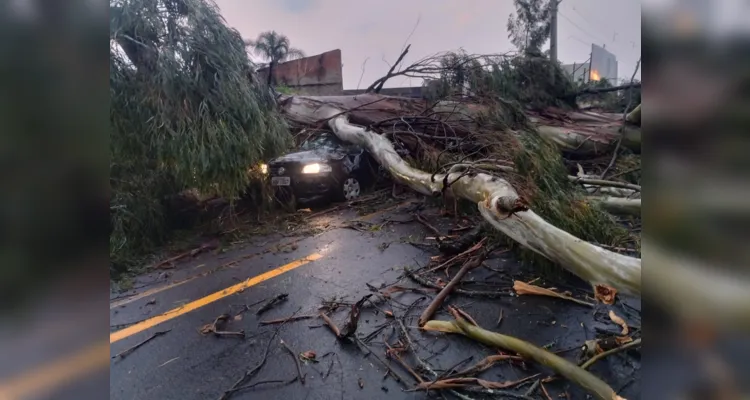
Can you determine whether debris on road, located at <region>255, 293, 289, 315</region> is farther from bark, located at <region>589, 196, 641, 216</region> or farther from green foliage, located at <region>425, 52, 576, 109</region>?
green foliage, located at <region>425, 52, 576, 109</region>

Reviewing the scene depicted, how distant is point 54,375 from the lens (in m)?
0.60

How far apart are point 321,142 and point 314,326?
5.01 metres

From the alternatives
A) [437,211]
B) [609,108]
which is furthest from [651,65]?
[609,108]

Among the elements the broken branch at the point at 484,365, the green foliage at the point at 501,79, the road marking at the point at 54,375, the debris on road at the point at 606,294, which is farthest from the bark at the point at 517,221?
the green foliage at the point at 501,79

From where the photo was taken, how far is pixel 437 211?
Result: 593 cm

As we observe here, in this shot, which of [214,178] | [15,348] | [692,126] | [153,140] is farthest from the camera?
[214,178]

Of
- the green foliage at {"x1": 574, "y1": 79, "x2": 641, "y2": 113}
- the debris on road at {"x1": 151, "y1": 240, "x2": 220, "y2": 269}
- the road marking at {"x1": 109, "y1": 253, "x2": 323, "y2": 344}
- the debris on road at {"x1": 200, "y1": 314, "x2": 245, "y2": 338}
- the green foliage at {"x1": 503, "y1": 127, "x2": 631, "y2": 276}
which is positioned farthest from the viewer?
the green foliage at {"x1": 574, "y1": 79, "x2": 641, "y2": 113}

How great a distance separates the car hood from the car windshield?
0.29 meters

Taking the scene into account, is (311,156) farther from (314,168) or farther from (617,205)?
(617,205)

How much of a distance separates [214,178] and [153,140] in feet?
2.18

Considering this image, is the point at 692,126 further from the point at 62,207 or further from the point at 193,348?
the point at 193,348

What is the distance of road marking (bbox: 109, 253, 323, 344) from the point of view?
296 cm

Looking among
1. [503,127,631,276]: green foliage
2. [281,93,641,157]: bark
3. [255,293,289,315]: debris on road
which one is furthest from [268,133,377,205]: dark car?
[503,127,631,276]: green foliage

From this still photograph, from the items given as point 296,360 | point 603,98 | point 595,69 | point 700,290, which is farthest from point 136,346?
point 595,69
